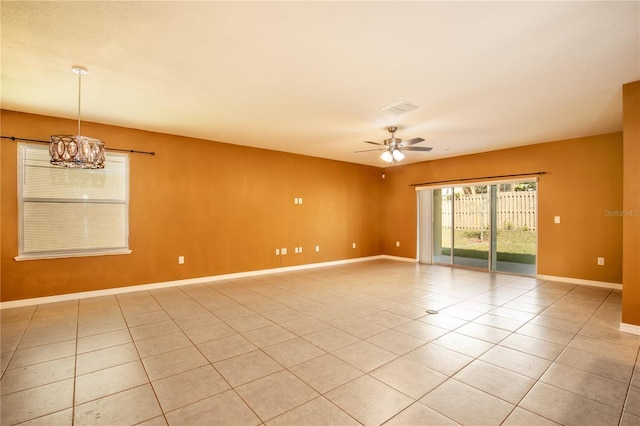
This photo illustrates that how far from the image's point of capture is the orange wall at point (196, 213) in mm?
4074

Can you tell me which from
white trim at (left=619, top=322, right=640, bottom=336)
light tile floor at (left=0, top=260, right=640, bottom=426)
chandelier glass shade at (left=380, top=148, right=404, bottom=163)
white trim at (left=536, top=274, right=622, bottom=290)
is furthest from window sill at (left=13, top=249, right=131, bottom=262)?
white trim at (left=536, top=274, right=622, bottom=290)

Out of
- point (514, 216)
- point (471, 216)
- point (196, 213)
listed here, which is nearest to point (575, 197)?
point (514, 216)

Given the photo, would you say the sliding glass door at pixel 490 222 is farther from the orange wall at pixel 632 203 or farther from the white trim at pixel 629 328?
the white trim at pixel 629 328

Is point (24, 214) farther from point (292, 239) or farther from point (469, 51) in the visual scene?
point (469, 51)

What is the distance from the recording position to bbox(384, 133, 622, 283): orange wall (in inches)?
196

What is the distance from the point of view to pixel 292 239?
22.0 feet

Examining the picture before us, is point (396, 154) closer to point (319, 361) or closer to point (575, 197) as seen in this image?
point (319, 361)

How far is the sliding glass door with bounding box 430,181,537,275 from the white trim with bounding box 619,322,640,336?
10.7 feet

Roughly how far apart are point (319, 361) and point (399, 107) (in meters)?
3.18

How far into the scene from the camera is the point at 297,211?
22.4 ft

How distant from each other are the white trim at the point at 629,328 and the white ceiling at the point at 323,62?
2.65m

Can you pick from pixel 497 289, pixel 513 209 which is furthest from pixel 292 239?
pixel 513 209

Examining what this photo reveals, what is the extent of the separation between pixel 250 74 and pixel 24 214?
12.8 ft

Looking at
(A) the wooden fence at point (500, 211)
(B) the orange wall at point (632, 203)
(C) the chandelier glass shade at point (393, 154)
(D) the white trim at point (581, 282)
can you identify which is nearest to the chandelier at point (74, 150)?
(C) the chandelier glass shade at point (393, 154)
